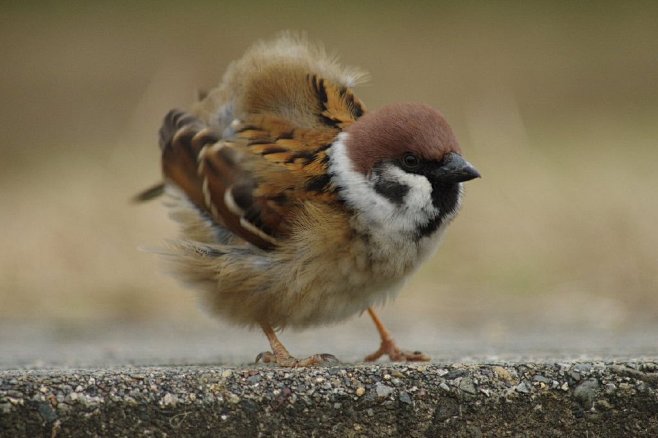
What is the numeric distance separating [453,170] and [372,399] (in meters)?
0.90

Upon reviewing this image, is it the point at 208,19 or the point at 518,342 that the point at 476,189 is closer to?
the point at 518,342

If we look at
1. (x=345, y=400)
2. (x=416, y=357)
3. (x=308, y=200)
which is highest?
(x=308, y=200)

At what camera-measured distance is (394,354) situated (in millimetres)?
4258

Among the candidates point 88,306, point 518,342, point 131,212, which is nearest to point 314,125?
point 518,342

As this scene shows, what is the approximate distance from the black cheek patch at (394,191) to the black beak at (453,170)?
11cm

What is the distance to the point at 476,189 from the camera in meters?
8.43

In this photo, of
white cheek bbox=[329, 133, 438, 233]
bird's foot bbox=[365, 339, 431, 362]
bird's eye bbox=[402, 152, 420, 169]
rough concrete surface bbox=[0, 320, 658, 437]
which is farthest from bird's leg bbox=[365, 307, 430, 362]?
rough concrete surface bbox=[0, 320, 658, 437]

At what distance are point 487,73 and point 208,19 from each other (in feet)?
10.3

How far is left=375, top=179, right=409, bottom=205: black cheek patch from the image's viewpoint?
12.4 feet

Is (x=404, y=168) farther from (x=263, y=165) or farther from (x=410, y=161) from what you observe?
(x=263, y=165)

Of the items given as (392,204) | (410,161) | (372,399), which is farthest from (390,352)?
(372,399)

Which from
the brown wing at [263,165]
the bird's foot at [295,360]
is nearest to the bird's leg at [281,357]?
the bird's foot at [295,360]

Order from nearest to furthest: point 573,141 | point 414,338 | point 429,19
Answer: point 414,338, point 573,141, point 429,19

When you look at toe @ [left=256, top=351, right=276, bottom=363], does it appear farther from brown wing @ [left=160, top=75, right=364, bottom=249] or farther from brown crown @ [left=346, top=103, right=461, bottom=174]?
brown crown @ [left=346, top=103, right=461, bottom=174]
